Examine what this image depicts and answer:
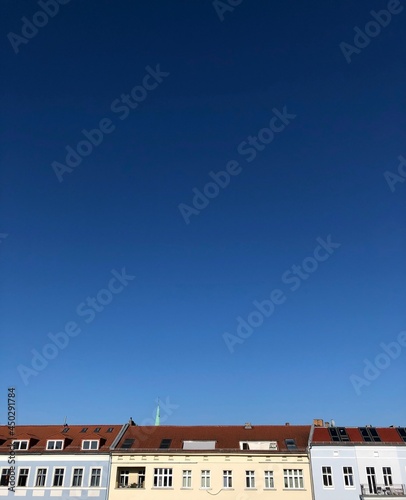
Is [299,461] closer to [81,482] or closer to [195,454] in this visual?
[195,454]

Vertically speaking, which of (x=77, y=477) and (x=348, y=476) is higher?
(x=77, y=477)

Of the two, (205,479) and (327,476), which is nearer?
(327,476)

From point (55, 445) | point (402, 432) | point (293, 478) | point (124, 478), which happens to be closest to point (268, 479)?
point (293, 478)

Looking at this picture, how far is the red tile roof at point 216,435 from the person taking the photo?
124 feet

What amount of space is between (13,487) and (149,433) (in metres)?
11.3

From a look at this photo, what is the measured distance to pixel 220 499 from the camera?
35125 mm

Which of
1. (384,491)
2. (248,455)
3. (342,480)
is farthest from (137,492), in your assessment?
(384,491)

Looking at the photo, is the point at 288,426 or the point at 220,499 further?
the point at 288,426

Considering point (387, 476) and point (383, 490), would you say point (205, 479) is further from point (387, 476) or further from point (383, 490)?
point (387, 476)

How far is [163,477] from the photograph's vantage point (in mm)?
36406

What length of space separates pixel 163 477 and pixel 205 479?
3294mm

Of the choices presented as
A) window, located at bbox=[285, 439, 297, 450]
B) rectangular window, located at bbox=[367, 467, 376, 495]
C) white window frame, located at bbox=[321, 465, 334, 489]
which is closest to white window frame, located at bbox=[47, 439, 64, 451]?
window, located at bbox=[285, 439, 297, 450]

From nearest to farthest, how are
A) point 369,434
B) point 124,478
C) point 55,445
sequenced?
point 124,478 → point 369,434 → point 55,445

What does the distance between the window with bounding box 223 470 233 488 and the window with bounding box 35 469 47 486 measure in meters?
14.1
